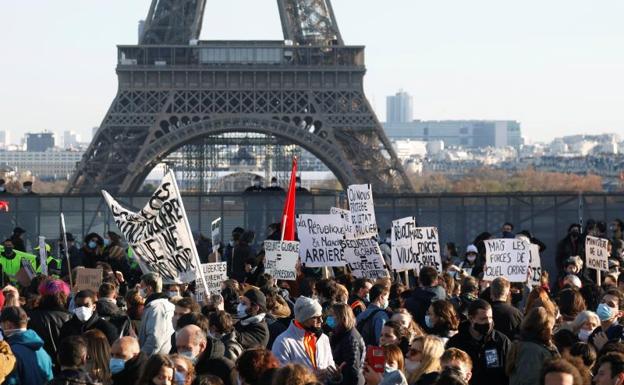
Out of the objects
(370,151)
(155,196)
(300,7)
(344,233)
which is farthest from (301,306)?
(300,7)

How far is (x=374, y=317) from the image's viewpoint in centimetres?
1185

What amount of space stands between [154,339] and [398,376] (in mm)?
2966

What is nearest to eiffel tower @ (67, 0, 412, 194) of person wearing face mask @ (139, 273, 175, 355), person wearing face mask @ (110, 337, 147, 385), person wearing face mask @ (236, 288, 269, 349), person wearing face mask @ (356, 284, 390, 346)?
person wearing face mask @ (356, 284, 390, 346)

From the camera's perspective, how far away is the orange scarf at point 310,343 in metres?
10.3

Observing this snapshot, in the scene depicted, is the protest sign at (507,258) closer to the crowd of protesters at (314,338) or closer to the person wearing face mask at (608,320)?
the crowd of protesters at (314,338)

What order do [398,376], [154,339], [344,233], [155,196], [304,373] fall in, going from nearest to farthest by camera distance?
1. [304,373]
2. [398,376]
3. [154,339]
4. [155,196]
5. [344,233]

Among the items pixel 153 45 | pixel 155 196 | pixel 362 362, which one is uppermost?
pixel 153 45

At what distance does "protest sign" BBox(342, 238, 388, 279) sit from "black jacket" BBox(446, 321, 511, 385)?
550cm

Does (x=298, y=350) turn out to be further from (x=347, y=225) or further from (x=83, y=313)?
(x=347, y=225)

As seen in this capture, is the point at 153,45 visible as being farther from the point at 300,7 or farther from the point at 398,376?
the point at 398,376

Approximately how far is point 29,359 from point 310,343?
1.69 meters

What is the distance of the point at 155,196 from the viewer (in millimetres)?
13461

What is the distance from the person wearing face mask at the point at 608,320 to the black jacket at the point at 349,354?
1.55 metres

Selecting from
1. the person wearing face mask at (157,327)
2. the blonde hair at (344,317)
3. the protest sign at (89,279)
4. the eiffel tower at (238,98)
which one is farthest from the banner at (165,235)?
the eiffel tower at (238,98)
